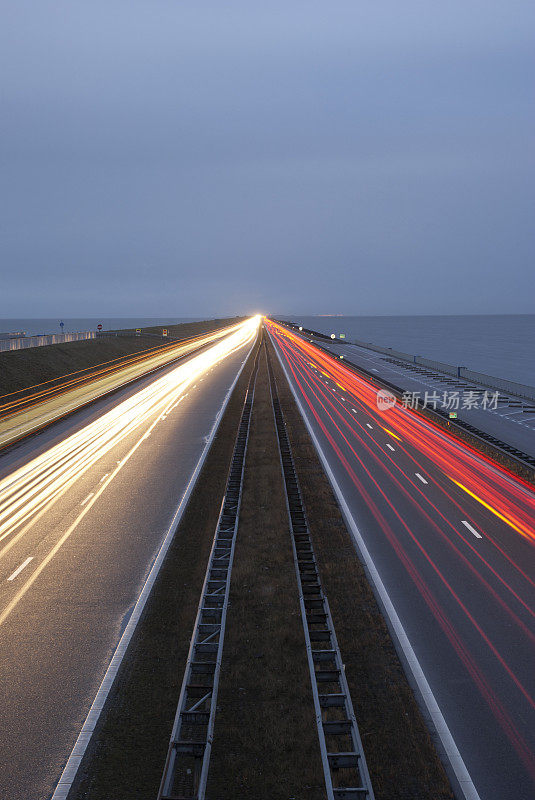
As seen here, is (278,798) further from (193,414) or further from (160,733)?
(193,414)

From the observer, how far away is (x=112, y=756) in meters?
10.4

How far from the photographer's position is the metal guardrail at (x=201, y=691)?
390 inches

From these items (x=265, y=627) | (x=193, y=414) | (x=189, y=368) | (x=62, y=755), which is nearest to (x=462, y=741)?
(x=265, y=627)

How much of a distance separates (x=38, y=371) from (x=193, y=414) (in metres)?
24.5

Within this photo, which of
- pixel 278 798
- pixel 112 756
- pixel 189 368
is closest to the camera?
pixel 278 798

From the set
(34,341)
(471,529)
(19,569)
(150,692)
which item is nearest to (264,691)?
(150,692)

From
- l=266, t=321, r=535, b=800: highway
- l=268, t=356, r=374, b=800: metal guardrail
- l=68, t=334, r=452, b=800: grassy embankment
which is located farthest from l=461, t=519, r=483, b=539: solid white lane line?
l=268, t=356, r=374, b=800: metal guardrail

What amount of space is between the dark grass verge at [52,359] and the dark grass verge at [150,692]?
125ft

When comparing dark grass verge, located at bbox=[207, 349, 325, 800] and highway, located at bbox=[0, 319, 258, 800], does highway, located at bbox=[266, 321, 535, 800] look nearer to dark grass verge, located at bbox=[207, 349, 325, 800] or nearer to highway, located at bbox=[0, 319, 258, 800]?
dark grass verge, located at bbox=[207, 349, 325, 800]

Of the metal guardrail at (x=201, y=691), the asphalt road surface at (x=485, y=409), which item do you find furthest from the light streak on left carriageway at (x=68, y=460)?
the asphalt road surface at (x=485, y=409)

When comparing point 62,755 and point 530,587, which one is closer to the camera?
point 62,755

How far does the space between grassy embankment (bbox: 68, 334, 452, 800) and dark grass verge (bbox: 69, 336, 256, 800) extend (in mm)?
25

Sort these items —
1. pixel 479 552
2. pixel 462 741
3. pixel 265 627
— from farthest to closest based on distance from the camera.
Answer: pixel 479 552
pixel 265 627
pixel 462 741

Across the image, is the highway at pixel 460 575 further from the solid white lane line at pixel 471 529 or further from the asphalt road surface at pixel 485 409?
the asphalt road surface at pixel 485 409
